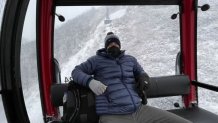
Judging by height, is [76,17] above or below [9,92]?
above

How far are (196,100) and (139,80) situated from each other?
1.73m

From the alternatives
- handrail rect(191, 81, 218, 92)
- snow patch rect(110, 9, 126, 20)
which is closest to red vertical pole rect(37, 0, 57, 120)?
snow patch rect(110, 9, 126, 20)

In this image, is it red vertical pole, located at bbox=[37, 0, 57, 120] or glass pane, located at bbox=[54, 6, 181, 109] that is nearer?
red vertical pole, located at bbox=[37, 0, 57, 120]

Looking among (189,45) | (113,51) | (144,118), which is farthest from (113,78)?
(189,45)

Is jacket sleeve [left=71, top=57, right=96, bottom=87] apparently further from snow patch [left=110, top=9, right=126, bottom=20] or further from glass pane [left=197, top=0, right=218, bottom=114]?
glass pane [left=197, top=0, right=218, bottom=114]

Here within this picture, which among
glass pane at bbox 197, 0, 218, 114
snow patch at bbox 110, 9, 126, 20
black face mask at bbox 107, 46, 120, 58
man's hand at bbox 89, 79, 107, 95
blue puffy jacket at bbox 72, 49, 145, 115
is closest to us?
man's hand at bbox 89, 79, 107, 95

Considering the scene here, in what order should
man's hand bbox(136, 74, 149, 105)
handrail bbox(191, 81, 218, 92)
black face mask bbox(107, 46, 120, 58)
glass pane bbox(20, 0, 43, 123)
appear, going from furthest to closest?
handrail bbox(191, 81, 218, 92), glass pane bbox(20, 0, 43, 123), black face mask bbox(107, 46, 120, 58), man's hand bbox(136, 74, 149, 105)

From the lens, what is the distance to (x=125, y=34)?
4.95 metres

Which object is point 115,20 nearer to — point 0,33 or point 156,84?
point 156,84

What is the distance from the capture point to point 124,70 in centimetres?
361

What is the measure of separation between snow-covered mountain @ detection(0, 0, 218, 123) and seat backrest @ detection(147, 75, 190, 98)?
412 millimetres

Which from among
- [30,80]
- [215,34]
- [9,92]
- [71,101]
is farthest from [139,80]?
[215,34]

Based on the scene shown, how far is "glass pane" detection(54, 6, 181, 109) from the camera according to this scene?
4598 mm

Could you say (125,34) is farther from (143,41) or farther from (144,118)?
(144,118)
